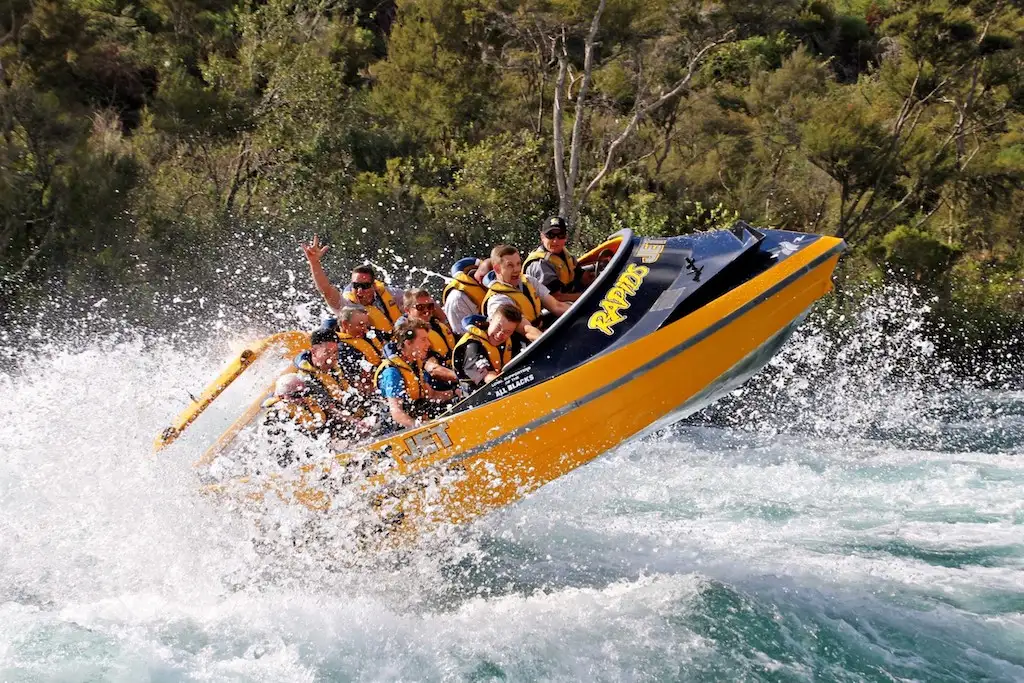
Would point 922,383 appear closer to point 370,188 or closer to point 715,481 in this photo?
point 715,481

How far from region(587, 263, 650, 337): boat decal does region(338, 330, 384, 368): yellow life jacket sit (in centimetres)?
137

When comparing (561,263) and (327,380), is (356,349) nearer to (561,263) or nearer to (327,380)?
(327,380)

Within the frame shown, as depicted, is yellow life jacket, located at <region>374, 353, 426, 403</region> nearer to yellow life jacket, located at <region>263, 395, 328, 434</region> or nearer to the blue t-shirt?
the blue t-shirt

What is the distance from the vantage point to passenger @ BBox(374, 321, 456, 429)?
557 centimetres

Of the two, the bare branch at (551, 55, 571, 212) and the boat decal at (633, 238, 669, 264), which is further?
the bare branch at (551, 55, 571, 212)

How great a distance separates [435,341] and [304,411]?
84cm

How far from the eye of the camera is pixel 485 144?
48.4 ft

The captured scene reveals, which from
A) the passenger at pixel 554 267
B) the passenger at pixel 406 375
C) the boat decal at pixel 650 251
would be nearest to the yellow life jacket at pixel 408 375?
the passenger at pixel 406 375

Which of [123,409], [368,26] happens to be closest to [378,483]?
[123,409]

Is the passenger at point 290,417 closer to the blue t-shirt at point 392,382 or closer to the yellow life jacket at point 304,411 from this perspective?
the yellow life jacket at point 304,411

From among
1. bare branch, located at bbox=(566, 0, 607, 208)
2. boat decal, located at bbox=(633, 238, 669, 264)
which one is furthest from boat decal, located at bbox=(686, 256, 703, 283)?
bare branch, located at bbox=(566, 0, 607, 208)

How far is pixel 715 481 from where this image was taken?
7719 millimetres

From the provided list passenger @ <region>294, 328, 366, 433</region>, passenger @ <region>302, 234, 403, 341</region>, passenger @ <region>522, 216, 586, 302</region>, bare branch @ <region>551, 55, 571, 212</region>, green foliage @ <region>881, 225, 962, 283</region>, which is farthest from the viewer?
green foliage @ <region>881, 225, 962, 283</region>

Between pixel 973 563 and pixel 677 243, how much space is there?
252 centimetres
